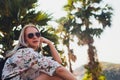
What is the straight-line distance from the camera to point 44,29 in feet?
42.7

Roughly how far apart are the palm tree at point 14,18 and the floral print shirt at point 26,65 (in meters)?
8.88

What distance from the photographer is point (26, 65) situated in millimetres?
3121

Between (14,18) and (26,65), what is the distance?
985cm

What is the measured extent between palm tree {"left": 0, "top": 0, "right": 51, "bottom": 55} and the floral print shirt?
8.88m

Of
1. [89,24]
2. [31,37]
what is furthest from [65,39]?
[31,37]

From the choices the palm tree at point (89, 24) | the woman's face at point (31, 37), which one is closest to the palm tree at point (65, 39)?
the palm tree at point (89, 24)

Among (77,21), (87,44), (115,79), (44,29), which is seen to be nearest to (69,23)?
(77,21)

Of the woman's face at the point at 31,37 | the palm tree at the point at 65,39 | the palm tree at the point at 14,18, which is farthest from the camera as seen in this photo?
the palm tree at the point at 65,39

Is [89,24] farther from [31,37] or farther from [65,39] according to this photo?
[31,37]

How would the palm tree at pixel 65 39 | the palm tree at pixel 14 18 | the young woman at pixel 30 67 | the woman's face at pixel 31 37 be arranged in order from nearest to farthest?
the young woman at pixel 30 67, the woman's face at pixel 31 37, the palm tree at pixel 14 18, the palm tree at pixel 65 39

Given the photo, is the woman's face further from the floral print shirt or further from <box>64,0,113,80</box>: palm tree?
<box>64,0,113,80</box>: palm tree

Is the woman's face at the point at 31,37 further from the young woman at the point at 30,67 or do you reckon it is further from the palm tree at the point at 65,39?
the palm tree at the point at 65,39

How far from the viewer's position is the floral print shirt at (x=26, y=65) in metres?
3.07

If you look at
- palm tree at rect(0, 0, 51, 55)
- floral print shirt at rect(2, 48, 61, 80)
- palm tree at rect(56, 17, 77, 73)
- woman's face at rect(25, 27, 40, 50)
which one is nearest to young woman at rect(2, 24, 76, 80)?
floral print shirt at rect(2, 48, 61, 80)
